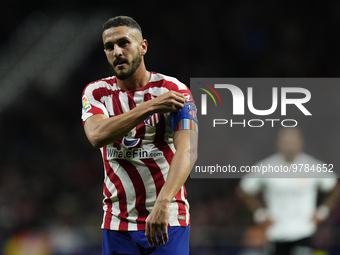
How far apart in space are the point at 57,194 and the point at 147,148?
694cm

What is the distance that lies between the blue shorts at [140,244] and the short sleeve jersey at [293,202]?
285 cm

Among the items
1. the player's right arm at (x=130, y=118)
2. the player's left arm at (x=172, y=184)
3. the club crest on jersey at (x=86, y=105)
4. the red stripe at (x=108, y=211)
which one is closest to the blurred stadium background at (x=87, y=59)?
the red stripe at (x=108, y=211)

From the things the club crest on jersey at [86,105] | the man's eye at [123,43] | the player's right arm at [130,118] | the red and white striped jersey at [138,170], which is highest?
the man's eye at [123,43]

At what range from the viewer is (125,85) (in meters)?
2.72

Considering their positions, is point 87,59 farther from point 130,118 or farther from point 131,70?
point 130,118

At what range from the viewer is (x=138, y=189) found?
2.54 m

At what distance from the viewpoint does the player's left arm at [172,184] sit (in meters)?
2.14

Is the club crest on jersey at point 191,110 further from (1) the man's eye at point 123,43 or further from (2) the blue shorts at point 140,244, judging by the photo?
(2) the blue shorts at point 140,244

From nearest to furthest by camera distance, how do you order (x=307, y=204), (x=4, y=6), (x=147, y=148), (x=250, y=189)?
(x=147, y=148) < (x=307, y=204) < (x=250, y=189) < (x=4, y=6)

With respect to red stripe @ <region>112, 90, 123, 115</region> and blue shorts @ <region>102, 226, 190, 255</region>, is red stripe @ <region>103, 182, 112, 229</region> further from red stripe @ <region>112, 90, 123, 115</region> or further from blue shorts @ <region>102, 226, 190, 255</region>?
red stripe @ <region>112, 90, 123, 115</region>

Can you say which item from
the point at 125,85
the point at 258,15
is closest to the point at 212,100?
the point at 258,15

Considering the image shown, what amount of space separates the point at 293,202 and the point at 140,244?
3.12 m

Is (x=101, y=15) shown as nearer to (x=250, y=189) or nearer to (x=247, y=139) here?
(x=247, y=139)

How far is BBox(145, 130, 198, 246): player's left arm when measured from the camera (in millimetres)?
2139
